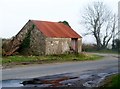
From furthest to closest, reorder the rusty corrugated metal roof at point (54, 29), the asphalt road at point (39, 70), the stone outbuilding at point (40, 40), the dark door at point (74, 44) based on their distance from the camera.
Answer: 1. the dark door at point (74, 44)
2. the rusty corrugated metal roof at point (54, 29)
3. the stone outbuilding at point (40, 40)
4. the asphalt road at point (39, 70)

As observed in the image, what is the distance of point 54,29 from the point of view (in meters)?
42.8

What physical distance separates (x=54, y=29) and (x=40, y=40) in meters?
4.97

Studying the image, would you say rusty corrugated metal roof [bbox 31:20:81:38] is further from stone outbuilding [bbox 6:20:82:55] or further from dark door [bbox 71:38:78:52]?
dark door [bbox 71:38:78:52]

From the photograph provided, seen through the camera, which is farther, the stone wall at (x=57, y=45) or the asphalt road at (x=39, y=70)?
the stone wall at (x=57, y=45)

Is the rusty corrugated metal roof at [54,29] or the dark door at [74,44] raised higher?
the rusty corrugated metal roof at [54,29]

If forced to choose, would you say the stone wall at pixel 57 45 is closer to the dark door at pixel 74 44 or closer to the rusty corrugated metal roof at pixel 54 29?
the rusty corrugated metal roof at pixel 54 29

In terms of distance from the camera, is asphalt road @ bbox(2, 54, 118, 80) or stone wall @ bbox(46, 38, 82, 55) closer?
asphalt road @ bbox(2, 54, 118, 80)

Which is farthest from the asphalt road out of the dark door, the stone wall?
the dark door

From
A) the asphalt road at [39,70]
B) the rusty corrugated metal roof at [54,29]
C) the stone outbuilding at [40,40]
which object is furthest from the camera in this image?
the rusty corrugated metal roof at [54,29]

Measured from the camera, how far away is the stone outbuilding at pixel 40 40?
3812cm

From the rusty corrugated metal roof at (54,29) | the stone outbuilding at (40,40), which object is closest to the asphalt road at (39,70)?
the stone outbuilding at (40,40)

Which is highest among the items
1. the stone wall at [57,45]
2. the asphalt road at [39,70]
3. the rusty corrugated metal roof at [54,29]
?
the rusty corrugated metal roof at [54,29]

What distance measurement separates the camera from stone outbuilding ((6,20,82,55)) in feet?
125

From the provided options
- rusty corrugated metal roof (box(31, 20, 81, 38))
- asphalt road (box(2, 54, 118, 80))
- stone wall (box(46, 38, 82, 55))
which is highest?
rusty corrugated metal roof (box(31, 20, 81, 38))
